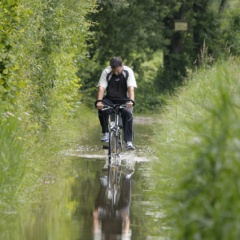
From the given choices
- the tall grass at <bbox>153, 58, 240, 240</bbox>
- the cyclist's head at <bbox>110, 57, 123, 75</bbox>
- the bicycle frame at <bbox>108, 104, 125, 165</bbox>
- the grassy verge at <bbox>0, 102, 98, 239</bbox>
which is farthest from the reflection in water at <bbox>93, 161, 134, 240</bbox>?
the tall grass at <bbox>153, 58, 240, 240</bbox>

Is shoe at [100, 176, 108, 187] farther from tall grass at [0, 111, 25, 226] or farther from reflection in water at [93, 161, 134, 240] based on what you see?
tall grass at [0, 111, 25, 226]

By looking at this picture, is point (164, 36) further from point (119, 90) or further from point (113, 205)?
point (113, 205)

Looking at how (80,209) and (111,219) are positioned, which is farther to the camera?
(80,209)

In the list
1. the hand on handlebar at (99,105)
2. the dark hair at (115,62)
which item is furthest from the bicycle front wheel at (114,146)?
the dark hair at (115,62)

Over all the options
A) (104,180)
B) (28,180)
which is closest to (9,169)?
(28,180)

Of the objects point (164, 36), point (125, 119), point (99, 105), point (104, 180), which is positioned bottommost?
point (104, 180)

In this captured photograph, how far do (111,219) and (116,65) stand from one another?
662cm

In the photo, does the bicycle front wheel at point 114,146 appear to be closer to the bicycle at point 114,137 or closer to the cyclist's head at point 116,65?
the bicycle at point 114,137

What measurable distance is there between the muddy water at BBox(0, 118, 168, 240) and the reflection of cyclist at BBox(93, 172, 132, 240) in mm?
33

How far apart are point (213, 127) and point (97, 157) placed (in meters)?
10.3

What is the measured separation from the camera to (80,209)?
10672 millimetres

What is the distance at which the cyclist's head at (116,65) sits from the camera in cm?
1627

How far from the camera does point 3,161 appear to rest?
32.8 feet

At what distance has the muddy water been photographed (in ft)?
29.6
